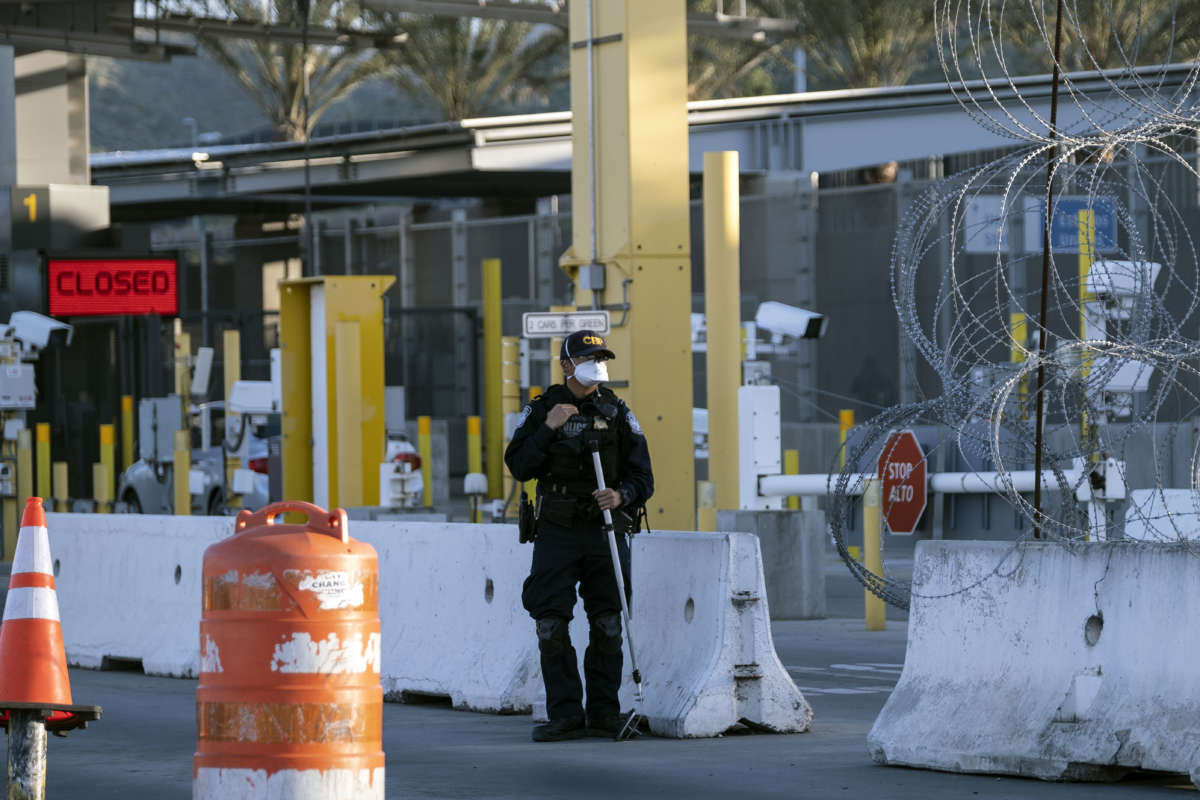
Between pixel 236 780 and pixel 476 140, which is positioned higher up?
pixel 476 140

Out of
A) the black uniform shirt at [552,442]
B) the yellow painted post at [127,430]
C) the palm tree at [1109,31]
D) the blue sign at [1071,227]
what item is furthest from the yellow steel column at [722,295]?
the palm tree at [1109,31]

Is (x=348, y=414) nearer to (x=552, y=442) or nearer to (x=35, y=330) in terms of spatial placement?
(x=552, y=442)

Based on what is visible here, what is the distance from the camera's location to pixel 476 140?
40375mm

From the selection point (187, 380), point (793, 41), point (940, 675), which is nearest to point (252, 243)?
point (793, 41)

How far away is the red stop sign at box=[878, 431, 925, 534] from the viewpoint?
58.5 feet

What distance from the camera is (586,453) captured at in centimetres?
956

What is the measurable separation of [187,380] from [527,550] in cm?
1529

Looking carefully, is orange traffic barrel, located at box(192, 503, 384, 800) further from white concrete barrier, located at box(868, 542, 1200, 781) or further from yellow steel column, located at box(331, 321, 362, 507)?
yellow steel column, located at box(331, 321, 362, 507)

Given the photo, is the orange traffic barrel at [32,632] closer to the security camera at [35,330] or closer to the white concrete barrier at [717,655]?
the white concrete barrier at [717,655]

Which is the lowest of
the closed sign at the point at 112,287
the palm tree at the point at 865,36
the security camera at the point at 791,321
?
the security camera at the point at 791,321

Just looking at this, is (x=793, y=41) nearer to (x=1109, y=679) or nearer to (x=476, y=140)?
(x=476, y=140)

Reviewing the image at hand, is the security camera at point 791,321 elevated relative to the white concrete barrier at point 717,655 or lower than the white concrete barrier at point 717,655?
elevated

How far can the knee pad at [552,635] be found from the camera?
9.59 metres

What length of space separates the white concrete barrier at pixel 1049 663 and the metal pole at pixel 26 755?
3.32 m
